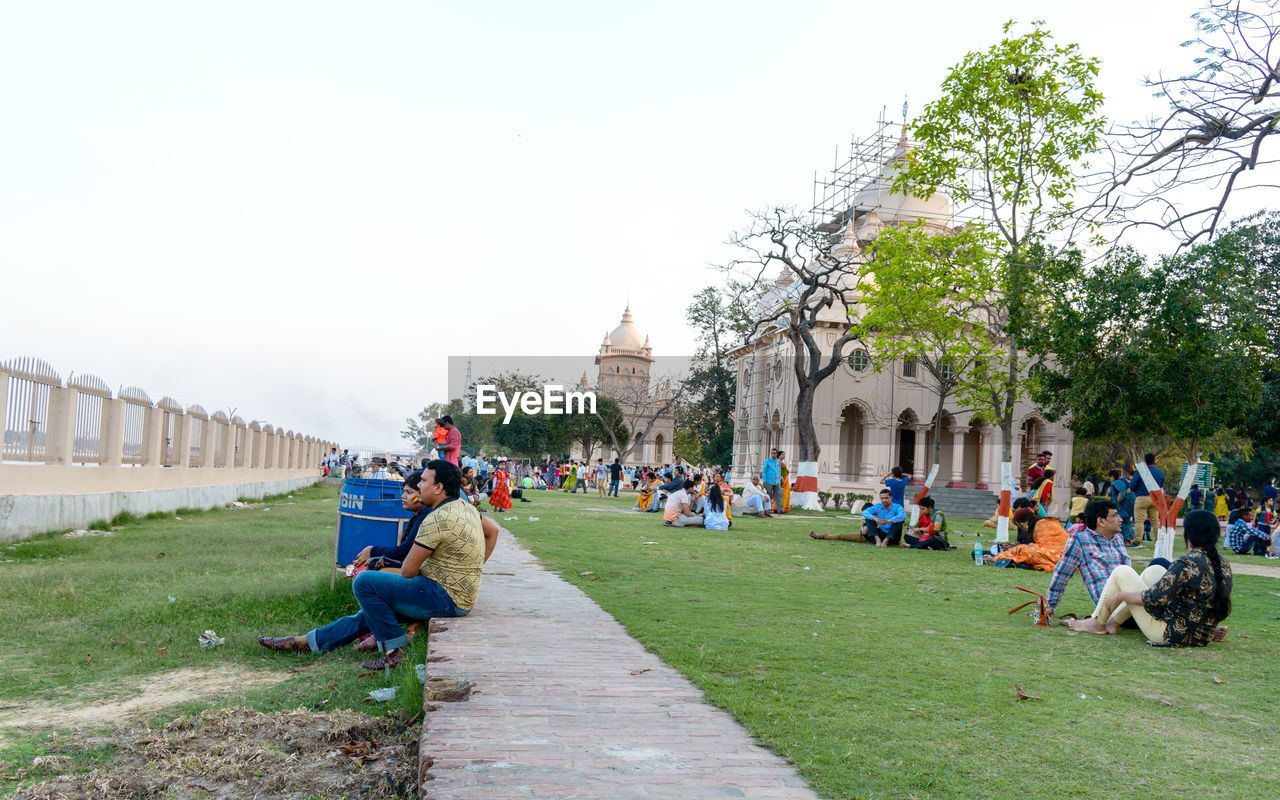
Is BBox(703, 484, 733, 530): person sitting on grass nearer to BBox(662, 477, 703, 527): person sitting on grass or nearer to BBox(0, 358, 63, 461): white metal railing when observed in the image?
BBox(662, 477, 703, 527): person sitting on grass

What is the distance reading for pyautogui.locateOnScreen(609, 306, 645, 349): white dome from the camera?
84.4m

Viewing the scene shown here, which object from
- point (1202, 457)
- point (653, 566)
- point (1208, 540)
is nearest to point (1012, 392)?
point (653, 566)

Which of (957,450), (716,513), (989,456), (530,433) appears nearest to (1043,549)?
(716,513)

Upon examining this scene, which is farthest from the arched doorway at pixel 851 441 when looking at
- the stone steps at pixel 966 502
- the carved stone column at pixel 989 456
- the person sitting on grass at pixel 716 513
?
the person sitting on grass at pixel 716 513

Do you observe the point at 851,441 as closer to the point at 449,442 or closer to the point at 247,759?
the point at 449,442

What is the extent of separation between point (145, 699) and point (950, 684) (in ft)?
13.0

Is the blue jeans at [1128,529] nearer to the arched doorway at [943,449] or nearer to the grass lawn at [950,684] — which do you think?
the grass lawn at [950,684]

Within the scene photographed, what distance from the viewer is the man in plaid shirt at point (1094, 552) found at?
6953 mm

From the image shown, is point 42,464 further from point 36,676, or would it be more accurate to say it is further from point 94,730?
point 94,730

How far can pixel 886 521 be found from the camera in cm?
1441

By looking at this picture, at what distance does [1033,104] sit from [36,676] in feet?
72.8

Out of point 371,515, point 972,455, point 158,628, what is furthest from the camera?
point 972,455

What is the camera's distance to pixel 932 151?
23281 millimetres

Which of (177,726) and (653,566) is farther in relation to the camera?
(653,566)
